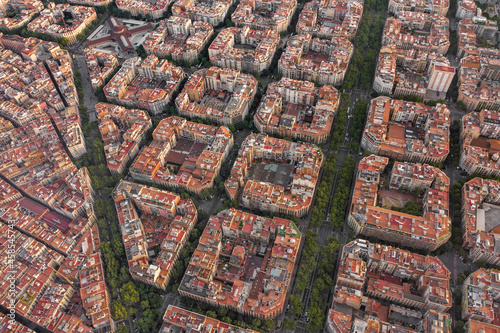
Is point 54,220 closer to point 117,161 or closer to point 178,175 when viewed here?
point 117,161

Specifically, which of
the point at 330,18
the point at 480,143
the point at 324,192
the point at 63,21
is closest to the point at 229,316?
the point at 324,192

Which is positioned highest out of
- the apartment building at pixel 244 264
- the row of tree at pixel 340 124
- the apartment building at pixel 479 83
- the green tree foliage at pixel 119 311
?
the apartment building at pixel 479 83

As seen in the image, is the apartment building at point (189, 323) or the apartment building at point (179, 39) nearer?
the apartment building at point (189, 323)

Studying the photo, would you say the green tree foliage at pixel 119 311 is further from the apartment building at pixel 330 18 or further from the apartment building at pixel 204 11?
the apartment building at pixel 204 11

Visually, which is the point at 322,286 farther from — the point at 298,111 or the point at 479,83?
the point at 479,83

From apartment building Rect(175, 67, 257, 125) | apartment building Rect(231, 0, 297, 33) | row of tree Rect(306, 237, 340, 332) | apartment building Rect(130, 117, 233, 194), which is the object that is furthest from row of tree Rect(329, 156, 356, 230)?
apartment building Rect(231, 0, 297, 33)

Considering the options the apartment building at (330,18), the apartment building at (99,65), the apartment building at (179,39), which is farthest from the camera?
the apartment building at (330,18)

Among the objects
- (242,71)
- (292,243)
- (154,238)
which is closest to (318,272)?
(292,243)

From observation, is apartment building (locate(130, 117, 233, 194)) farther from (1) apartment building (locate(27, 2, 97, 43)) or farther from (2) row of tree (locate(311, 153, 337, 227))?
(1) apartment building (locate(27, 2, 97, 43))

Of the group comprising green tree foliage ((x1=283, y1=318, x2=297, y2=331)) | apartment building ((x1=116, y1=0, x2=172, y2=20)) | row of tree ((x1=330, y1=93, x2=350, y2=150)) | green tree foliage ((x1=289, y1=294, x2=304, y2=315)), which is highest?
apartment building ((x1=116, y1=0, x2=172, y2=20))

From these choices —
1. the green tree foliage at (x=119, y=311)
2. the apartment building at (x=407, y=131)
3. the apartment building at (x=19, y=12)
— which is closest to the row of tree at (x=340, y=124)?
the apartment building at (x=407, y=131)

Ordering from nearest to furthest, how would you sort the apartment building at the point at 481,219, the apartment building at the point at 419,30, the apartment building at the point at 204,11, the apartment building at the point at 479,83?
1. the apartment building at the point at 481,219
2. the apartment building at the point at 479,83
3. the apartment building at the point at 419,30
4. the apartment building at the point at 204,11

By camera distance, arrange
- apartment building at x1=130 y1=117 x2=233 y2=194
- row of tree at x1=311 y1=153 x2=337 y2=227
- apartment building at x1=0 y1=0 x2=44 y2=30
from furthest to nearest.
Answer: apartment building at x1=0 y1=0 x2=44 y2=30 → apartment building at x1=130 y1=117 x2=233 y2=194 → row of tree at x1=311 y1=153 x2=337 y2=227
